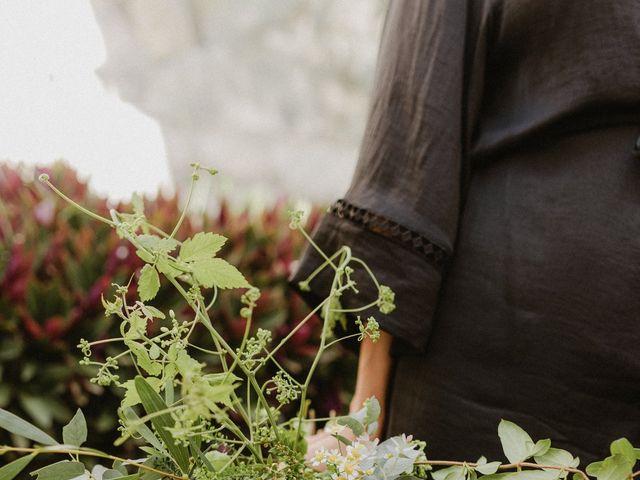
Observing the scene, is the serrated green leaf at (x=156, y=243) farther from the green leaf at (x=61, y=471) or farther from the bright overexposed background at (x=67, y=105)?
the bright overexposed background at (x=67, y=105)

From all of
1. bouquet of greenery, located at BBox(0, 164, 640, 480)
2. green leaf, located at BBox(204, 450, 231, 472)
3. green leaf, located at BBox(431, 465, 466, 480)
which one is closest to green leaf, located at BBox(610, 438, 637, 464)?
bouquet of greenery, located at BBox(0, 164, 640, 480)

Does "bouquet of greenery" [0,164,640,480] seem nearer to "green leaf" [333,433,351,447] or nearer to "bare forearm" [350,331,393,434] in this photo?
"green leaf" [333,433,351,447]

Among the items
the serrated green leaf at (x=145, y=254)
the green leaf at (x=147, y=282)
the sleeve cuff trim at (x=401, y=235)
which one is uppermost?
the sleeve cuff trim at (x=401, y=235)

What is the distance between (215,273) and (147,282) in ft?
0.18

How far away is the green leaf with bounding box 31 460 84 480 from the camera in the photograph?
0.57 meters

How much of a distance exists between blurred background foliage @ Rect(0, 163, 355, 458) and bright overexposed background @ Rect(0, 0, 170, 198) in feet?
11.7

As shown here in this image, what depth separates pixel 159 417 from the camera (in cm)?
57

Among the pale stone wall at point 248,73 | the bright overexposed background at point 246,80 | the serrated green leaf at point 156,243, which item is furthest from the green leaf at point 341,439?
the pale stone wall at point 248,73

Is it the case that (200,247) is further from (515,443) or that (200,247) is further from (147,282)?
(515,443)

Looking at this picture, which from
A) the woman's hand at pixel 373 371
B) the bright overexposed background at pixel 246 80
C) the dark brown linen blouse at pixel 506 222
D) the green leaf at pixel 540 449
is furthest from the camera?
the bright overexposed background at pixel 246 80

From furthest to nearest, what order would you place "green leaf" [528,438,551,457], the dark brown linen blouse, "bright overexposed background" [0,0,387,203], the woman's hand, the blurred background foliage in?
"bright overexposed background" [0,0,387,203]
the blurred background foliage
the woman's hand
the dark brown linen blouse
"green leaf" [528,438,551,457]

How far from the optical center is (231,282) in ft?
1.96

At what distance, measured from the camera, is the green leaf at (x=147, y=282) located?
23.0 inches

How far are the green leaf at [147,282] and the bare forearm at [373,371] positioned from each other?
1.80 ft
